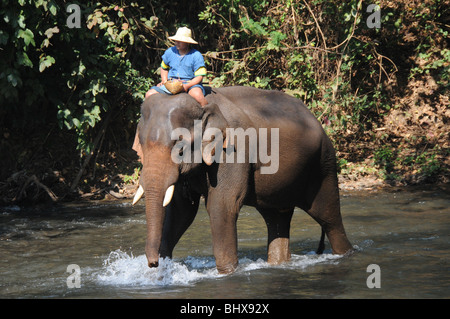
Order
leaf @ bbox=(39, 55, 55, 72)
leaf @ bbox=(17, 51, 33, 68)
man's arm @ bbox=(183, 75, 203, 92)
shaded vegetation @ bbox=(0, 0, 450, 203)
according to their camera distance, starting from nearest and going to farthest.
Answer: man's arm @ bbox=(183, 75, 203, 92) → leaf @ bbox=(17, 51, 33, 68) → leaf @ bbox=(39, 55, 55, 72) → shaded vegetation @ bbox=(0, 0, 450, 203)

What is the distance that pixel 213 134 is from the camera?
6.57 metres

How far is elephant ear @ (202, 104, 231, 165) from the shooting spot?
21.6ft

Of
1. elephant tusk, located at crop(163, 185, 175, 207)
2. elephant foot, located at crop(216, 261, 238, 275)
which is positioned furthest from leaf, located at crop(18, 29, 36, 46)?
elephant foot, located at crop(216, 261, 238, 275)

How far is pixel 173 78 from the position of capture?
7047 millimetres

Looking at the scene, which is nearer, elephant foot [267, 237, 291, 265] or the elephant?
the elephant

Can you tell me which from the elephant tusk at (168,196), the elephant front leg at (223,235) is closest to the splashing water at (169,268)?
the elephant front leg at (223,235)

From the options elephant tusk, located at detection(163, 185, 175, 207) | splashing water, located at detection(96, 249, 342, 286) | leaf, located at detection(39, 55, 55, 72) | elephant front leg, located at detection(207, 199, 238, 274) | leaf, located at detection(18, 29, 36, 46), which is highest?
leaf, located at detection(18, 29, 36, 46)

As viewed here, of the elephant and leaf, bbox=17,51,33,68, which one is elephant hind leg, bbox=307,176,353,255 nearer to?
the elephant

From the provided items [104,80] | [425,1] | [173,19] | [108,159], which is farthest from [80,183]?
[425,1]

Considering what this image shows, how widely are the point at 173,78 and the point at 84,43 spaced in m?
5.05

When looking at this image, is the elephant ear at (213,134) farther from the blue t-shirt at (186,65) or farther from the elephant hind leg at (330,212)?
the elephant hind leg at (330,212)

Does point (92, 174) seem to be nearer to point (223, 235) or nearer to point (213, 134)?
point (223, 235)

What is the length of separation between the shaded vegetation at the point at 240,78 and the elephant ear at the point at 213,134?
5142 millimetres

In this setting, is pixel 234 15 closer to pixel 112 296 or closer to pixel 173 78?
pixel 173 78
